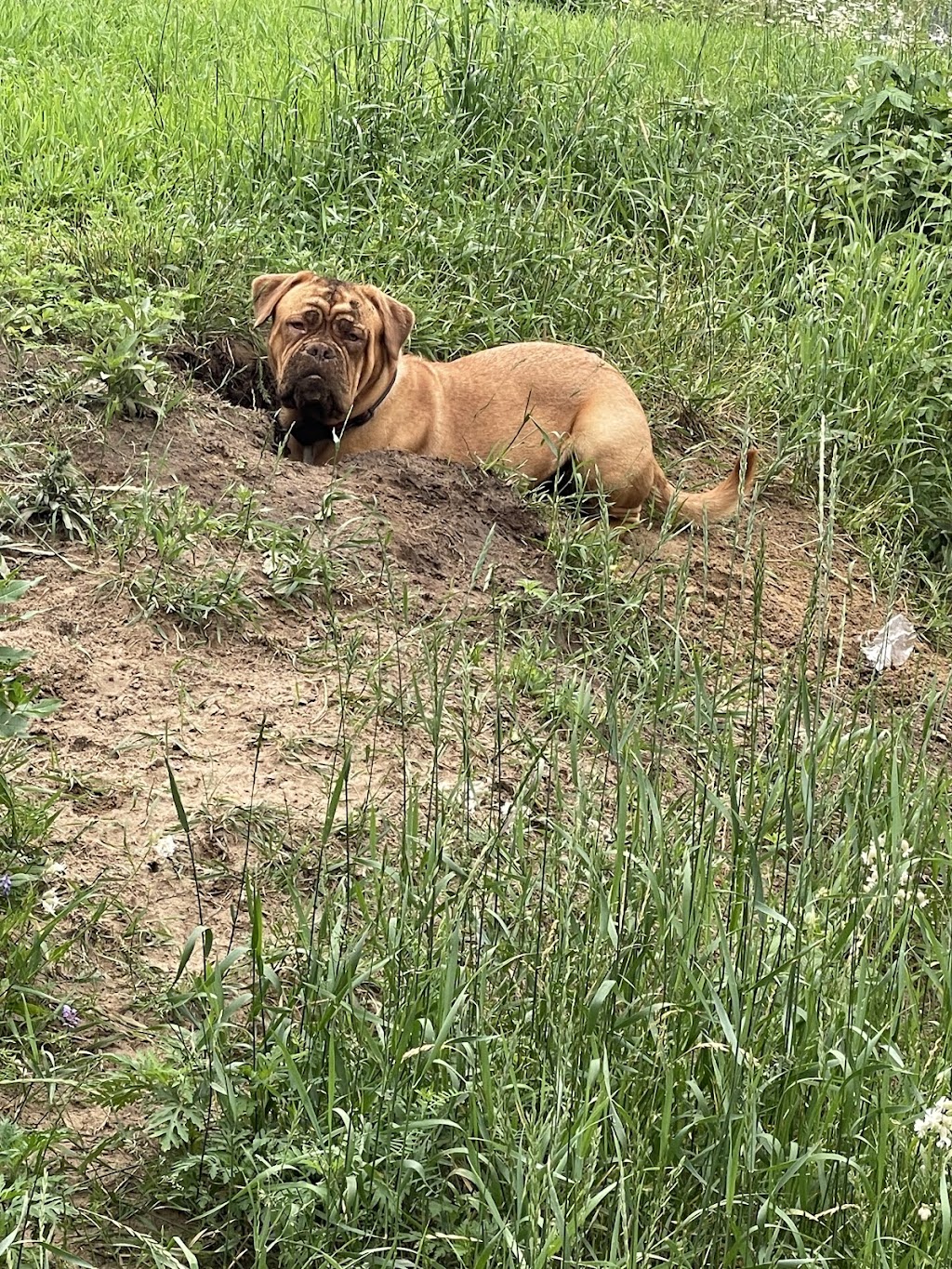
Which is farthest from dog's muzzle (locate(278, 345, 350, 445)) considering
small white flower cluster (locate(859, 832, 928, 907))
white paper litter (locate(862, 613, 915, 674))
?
small white flower cluster (locate(859, 832, 928, 907))

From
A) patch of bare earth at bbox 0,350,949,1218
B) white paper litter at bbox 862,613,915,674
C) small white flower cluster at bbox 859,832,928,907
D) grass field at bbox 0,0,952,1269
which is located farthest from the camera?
white paper litter at bbox 862,613,915,674

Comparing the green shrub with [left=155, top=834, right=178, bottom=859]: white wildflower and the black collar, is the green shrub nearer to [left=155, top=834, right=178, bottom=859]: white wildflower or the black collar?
the black collar

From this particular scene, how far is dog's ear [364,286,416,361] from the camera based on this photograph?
543cm

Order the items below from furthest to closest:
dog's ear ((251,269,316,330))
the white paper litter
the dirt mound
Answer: dog's ear ((251,269,316,330)), the white paper litter, the dirt mound

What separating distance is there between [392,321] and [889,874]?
10.8ft

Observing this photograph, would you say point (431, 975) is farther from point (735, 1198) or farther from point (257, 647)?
point (257, 647)

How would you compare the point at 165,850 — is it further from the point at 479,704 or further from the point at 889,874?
the point at 889,874

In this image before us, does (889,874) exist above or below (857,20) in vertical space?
below

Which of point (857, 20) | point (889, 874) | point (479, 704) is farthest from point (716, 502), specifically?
point (857, 20)

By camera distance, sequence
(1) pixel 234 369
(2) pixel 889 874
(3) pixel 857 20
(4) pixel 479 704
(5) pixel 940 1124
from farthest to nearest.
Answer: (3) pixel 857 20 < (1) pixel 234 369 < (4) pixel 479 704 < (2) pixel 889 874 < (5) pixel 940 1124

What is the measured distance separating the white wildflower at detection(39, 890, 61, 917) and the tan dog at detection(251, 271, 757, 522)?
96.1 inches

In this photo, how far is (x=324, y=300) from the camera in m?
5.26

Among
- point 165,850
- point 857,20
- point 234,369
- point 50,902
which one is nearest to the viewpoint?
point 50,902

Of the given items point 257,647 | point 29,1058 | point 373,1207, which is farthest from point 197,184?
point 373,1207
